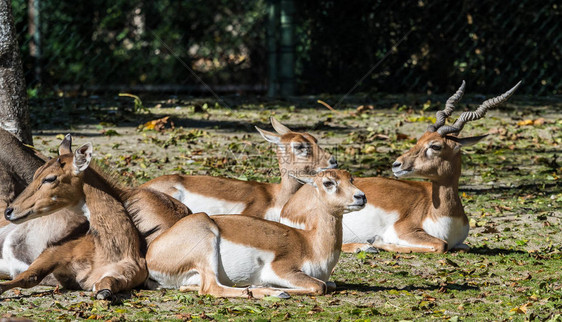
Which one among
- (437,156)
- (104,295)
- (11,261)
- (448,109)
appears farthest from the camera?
(448,109)

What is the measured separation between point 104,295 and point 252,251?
111 cm

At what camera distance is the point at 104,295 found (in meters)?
5.70

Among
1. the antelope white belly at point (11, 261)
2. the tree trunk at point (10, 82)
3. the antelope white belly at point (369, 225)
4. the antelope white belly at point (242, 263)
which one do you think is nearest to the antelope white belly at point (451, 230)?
the antelope white belly at point (369, 225)

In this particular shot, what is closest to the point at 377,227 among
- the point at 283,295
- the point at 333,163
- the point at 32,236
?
the point at 333,163

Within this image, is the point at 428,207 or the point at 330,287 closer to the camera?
the point at 330,287

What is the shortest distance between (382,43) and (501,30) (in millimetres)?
2042

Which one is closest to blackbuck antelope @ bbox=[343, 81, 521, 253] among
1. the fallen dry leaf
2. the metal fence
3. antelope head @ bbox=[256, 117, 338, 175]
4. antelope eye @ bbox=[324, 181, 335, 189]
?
antelope head @ bbox=[256, 117, 338, 175]

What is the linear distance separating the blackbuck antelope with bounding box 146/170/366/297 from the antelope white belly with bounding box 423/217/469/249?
1.86m

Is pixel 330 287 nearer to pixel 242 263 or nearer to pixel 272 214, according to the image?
pixel 242 263

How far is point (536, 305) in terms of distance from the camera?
18.7ft

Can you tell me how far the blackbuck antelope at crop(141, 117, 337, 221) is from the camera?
27.2ft

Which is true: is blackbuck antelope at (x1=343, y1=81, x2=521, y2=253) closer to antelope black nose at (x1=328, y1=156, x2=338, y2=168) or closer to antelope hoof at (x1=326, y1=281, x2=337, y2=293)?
antelope black nose at (x1=328, y1=156, x2=338, y2=168)

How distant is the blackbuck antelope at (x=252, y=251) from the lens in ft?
20.1

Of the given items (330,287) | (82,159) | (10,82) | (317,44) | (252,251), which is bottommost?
(330,287)
